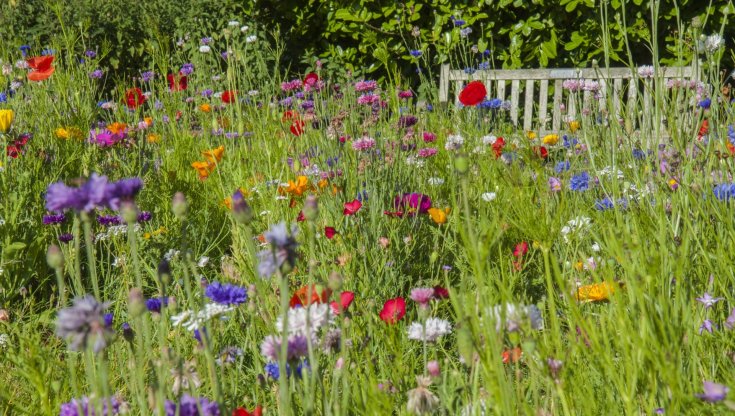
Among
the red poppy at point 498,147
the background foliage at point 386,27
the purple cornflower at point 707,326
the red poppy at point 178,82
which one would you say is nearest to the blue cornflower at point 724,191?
the purple cornflower at point 707,326

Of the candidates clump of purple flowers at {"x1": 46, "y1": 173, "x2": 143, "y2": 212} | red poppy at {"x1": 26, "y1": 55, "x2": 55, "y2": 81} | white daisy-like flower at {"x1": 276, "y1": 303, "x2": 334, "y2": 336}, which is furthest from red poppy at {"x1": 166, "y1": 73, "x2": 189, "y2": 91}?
clump of purple flowers at {"x1": 46, "y1": 173, "x2": 143, "y2": 212}

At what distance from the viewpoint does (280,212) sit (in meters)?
2.20

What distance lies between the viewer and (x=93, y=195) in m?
0.79

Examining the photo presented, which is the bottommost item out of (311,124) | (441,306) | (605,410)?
(441,306)

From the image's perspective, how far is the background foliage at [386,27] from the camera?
15.4ft

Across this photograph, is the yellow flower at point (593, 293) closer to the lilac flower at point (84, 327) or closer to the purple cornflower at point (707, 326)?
the purple cornflower at point (707, 326)

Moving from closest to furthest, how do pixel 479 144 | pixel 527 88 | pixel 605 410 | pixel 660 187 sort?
pixel 605 410
pixel 660 187
pixel 479 144
pixel 527 88

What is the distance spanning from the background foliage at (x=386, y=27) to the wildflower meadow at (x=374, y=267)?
1.58m

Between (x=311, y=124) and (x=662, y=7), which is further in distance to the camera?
(x=662, y=7)

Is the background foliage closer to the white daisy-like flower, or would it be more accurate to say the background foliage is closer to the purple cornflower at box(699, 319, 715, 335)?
the purple cornflower at box(699, 319, 715, 335)

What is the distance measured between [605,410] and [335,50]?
4.94 metres

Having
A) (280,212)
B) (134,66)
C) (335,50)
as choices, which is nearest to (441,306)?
(280,212)

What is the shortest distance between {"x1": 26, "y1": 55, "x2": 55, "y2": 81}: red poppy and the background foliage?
1501 mm

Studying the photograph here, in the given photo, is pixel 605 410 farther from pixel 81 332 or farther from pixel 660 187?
pixel 81 332
